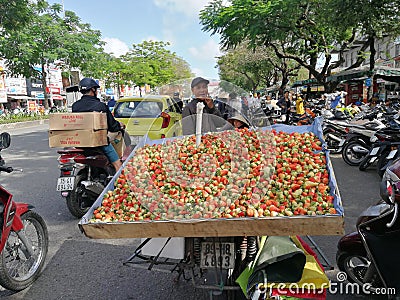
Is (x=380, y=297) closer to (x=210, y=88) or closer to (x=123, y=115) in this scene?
(x=210, y=88)

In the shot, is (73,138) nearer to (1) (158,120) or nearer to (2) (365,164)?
(1) (158,120)

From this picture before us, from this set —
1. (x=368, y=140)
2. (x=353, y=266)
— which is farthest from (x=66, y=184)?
(x=368, y=140)

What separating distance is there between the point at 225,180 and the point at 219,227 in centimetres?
39

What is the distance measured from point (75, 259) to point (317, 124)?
9.04 ft

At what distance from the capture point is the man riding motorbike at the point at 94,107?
4695mm

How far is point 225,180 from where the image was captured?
2.41m

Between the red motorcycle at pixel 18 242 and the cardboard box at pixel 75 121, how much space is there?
3.83ft

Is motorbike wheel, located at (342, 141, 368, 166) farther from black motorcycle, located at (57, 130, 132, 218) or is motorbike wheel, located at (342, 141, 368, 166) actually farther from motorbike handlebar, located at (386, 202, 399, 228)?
motorbike handlebar, located at (386, 202, 399, 228)

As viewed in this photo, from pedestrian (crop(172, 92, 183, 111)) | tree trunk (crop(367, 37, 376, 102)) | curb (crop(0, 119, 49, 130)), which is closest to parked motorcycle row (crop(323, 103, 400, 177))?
pedestrian (crop(172, 92, 183, 111))

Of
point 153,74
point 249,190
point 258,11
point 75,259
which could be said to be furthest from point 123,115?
point 153,74

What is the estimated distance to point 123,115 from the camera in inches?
332

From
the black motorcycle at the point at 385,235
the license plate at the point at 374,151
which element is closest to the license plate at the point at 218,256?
the black motorcycle at the point at 385,235

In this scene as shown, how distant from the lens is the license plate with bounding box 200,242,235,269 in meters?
2.40

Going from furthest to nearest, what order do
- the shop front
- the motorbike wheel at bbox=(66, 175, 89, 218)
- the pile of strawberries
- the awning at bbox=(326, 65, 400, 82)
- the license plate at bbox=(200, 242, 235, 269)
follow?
the shop front < the awning at bbox=(326, 65, 400, 82) < the motorbike wheel at bbox=(66, 175, 89, 218) < the license plate at bbox=(200, 242, 235, 269) < the pile of strawberries
